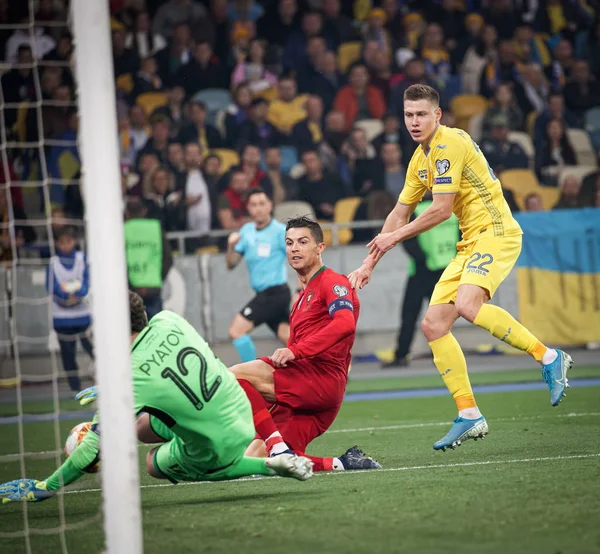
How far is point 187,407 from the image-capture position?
513 centimetres

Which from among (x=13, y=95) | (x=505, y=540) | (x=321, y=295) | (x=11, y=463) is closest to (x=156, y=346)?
(x=321, y=295)

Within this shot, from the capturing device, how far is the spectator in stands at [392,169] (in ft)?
52.7

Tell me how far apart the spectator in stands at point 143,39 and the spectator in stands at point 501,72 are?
5533 mm

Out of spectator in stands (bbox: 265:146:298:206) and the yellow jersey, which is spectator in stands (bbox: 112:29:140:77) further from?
the yellow jersey

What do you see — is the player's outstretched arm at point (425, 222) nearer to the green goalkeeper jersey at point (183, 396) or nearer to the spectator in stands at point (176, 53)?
the green goalkeeper jersey at point (183, 396)

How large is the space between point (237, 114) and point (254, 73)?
0.97 metres

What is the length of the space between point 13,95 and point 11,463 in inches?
272

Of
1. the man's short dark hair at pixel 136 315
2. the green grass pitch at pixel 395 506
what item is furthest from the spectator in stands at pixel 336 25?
the man's short dark hair at pixel 136 315

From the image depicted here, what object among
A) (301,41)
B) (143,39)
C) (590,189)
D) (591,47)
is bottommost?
(590,189)

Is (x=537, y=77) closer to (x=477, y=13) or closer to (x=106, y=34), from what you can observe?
(x=477, y=13)

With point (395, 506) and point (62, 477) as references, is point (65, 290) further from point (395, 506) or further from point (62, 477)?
point (395, 506)

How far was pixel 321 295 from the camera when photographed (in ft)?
20.7

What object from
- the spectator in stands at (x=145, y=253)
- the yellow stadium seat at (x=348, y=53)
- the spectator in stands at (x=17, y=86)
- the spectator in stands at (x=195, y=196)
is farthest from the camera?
the yellow stadium seat at (x=348, y=53)

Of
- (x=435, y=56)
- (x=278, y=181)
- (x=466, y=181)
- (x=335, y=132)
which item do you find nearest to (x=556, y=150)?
(x=435, y=56)
